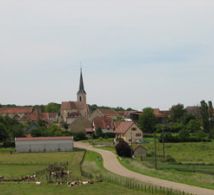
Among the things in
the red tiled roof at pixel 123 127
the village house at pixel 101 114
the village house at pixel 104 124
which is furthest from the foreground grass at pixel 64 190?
the village house at pixel 101 114

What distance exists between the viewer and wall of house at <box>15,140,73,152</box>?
81.4 m

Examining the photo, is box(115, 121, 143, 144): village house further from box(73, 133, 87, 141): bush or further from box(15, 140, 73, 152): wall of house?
box(15, 140, 73, 152): wall of house

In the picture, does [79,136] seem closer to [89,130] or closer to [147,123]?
[89,130]

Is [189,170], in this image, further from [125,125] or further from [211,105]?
[211,105]

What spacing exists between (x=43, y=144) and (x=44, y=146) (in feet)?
1.22

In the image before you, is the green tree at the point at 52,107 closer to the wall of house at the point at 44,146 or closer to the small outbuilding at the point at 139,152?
the wall of house at the point at 44,146

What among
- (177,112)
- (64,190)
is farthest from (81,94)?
(64,190)

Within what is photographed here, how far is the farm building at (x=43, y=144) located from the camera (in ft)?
267

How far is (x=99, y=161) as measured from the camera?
5609 cm

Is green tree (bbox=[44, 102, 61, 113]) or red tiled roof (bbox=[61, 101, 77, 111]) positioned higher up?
green tree (bbox=[44, 102, 61, 113])

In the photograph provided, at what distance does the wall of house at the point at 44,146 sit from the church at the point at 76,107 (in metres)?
51.5

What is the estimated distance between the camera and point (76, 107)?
5453 inches

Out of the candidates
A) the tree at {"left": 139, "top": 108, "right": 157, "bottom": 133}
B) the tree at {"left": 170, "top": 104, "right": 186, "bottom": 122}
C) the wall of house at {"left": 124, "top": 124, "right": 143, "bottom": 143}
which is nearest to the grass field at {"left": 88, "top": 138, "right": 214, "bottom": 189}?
the wall of house at {"left": 124, "top": 124, "right": 143, "bottom": 143}

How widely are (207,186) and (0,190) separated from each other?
14212mm
